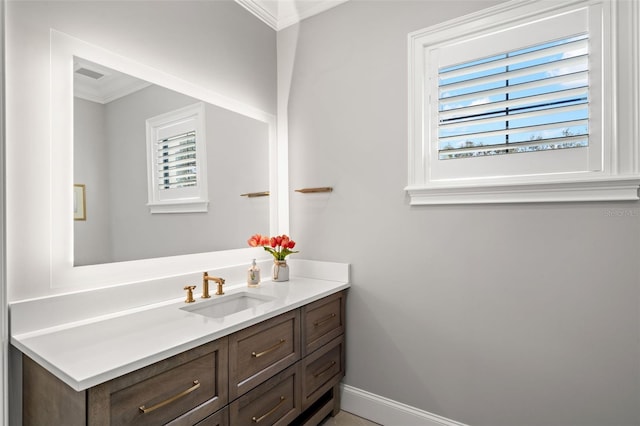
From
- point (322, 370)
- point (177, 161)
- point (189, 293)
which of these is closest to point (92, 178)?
point (177, 161)

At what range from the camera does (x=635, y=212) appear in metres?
1.44

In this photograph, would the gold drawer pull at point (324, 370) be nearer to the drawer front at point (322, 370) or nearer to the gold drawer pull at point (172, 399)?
the drawer front at point (322, 370)

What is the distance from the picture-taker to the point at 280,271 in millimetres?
2211

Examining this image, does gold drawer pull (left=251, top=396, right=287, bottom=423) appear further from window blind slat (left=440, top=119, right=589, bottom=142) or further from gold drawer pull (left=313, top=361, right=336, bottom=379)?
window blind slat (left=440, top=119, right=589, bottom=142)

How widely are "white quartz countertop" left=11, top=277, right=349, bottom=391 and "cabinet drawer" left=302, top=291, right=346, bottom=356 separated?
0.47ft

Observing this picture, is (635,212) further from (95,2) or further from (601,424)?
(95,2)

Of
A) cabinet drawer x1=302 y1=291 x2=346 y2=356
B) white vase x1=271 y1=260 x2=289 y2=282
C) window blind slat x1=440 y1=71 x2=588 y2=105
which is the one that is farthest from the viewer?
white vase x1=271 y1=260 x2=289 y2=282

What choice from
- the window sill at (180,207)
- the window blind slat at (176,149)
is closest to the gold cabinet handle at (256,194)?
the window sill at (180,207)

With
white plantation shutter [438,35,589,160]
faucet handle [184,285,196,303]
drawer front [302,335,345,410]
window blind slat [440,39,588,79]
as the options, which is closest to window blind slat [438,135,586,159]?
white plantation shutter [438,35,589,160]

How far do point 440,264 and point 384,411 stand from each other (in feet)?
3.15

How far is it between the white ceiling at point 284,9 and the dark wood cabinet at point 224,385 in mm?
1914

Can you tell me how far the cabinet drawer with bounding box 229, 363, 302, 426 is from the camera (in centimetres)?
140

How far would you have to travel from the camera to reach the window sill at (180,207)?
1.73m

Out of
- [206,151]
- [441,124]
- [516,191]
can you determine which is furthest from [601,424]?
[206,151]
